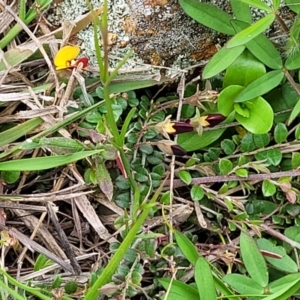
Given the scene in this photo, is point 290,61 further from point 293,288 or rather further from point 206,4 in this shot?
point 293,288

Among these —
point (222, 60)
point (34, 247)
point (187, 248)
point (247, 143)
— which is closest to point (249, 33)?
point (222, 60)

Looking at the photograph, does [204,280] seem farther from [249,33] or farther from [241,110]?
[249,33]

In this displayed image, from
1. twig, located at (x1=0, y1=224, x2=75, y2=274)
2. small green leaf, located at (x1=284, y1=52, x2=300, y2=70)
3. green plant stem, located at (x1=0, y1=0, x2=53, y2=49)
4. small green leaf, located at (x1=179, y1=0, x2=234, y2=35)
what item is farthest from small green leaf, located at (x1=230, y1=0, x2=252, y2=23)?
twig, located at (x1=0, y1=224, x2=75, y2=274)

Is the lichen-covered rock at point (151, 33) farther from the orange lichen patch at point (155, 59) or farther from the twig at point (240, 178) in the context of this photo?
the twig at point (240, 178)

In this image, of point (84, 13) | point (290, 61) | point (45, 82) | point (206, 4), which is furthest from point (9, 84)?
point (290, 61)

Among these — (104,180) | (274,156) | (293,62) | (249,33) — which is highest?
(249,33)

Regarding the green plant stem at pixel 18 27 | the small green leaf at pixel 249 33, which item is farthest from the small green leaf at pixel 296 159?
the green plant stem at pixel 18 27

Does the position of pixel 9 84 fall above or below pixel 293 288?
above
